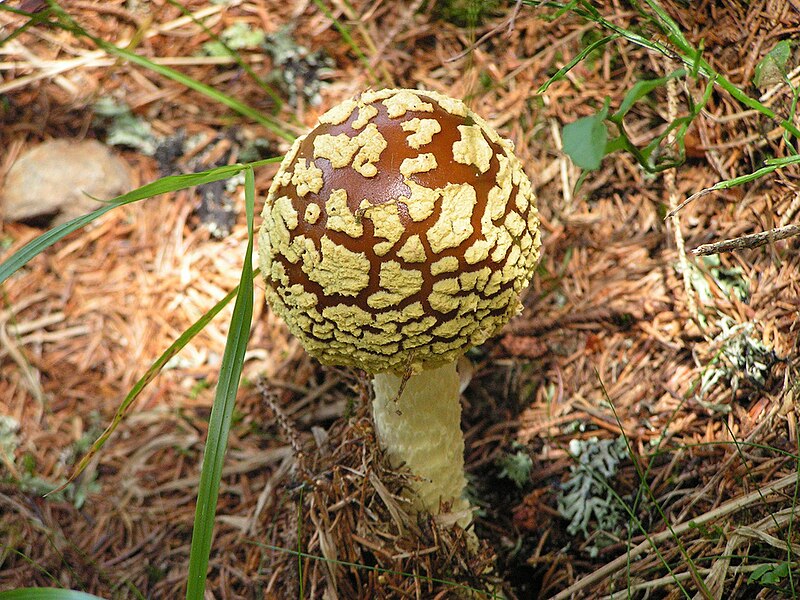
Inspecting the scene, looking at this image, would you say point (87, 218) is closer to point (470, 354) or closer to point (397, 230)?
point (397, 230)

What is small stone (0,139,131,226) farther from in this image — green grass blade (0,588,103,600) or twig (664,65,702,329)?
twig (664,65,702,329)

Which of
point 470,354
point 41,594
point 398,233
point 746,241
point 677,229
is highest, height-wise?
point 398,233

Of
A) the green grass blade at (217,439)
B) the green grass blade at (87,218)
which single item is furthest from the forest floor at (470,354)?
the green grass blade at (87,218)

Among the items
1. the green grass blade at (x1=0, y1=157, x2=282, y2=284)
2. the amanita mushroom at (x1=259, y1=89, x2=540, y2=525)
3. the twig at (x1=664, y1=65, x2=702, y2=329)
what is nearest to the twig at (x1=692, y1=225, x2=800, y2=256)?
the amanita mushroom at (x1=259, y1=89, x2=540, y2=525)

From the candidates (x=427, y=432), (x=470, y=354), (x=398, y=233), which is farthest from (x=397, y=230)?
(x=470, y=354)

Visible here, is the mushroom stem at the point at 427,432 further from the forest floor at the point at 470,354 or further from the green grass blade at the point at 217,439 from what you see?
the green grass blade at the point at 217,439

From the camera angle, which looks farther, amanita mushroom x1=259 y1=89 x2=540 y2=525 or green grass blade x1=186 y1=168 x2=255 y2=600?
amanita mushroom x1=259 y1=89 x2=540 y2=525

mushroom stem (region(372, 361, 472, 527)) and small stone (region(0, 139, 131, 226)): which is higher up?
small stone (region(0, 139, 131, 226))
